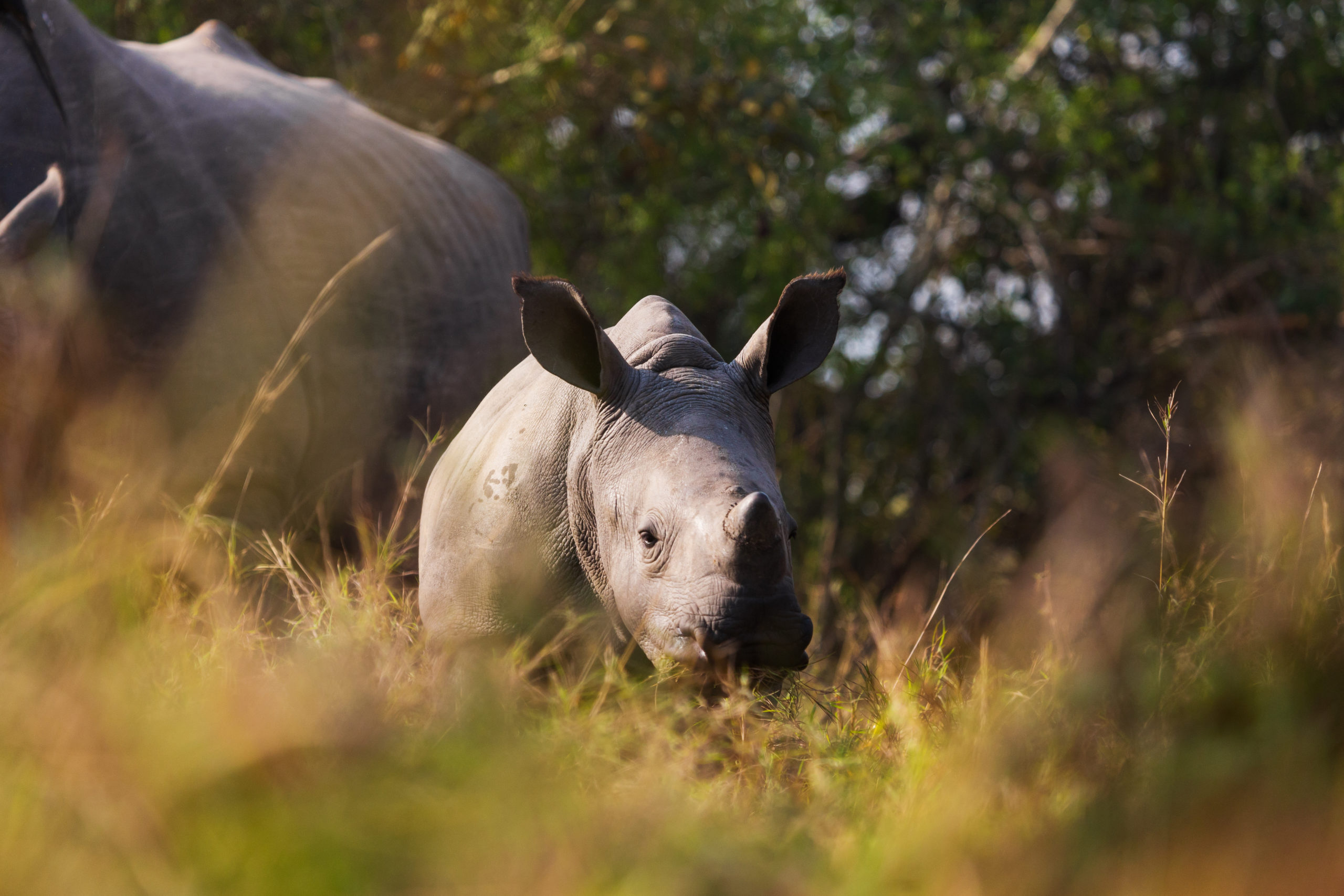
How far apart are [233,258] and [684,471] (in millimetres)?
2953

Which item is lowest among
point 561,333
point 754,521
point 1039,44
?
point 1039,44

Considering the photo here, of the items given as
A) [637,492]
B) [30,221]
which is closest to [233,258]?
[30,221]

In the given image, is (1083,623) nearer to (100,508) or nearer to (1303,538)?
(1303,538)

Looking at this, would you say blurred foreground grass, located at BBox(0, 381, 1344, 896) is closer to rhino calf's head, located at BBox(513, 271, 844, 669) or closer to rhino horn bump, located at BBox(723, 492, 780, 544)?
rhino calf's head, located at BBox(513, 271, 844, 669)

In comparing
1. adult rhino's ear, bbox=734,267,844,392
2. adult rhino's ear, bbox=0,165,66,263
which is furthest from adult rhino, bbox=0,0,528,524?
adult rhino's ear, bbox=734,267,844,392

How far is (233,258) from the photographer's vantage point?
17.3 feet

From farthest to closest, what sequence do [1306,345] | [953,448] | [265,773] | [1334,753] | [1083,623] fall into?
[953,448]
[1306,345]
[1083,623]
[1334,753]
[265,773]

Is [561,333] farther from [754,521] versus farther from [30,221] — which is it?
[30,221]

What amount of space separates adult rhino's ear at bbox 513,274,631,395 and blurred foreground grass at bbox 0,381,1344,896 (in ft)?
2.14

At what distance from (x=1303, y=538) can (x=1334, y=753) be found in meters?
1.15

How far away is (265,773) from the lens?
70.8 inches

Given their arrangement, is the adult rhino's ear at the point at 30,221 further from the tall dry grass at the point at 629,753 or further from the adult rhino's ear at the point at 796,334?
the adult rhino's ear at the point at 796,334

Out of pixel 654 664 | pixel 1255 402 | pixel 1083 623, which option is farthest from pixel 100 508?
pixel 1255 402

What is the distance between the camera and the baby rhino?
9.40 feet
